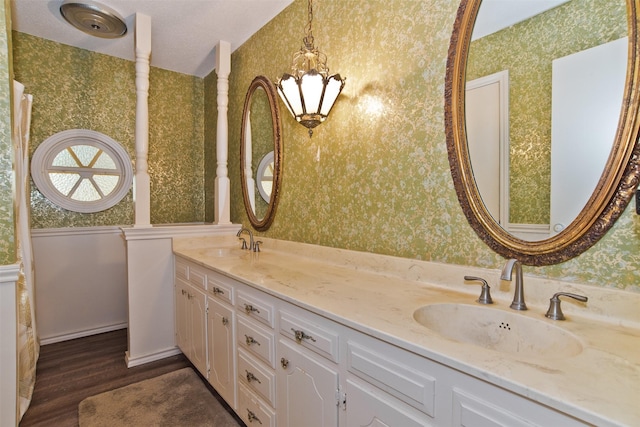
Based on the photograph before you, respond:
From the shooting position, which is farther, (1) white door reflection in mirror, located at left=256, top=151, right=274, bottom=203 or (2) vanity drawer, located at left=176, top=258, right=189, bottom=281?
(1) white door reflection in mirror, located at left=256, top=151, right=274, bottom=203

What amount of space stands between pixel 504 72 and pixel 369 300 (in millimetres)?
1028

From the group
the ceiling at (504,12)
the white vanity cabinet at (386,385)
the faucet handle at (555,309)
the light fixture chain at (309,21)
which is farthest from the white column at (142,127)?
the faucet handle at (555,309)

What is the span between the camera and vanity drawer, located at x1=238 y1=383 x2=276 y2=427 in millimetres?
1471

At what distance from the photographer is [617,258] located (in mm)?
995

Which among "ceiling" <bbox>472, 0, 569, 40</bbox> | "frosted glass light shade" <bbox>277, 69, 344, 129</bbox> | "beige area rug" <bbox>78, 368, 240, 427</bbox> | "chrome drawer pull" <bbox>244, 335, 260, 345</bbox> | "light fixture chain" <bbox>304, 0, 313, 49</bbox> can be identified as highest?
"light fixture chain" <bbox>304, 0, 313, 49</bbox>

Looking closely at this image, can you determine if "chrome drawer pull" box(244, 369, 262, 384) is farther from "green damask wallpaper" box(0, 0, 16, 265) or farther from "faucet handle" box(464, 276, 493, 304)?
"green damask wallpaper" box(0, 0, 16, 265)

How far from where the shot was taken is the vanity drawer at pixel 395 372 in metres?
0.85

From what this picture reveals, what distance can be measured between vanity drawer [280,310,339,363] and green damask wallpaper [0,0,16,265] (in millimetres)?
1427

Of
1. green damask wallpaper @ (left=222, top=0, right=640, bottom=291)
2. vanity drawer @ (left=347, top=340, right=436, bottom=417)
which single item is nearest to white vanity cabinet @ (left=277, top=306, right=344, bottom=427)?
vanity drawer @ (left=347, top=340, right=436, bottom=417)

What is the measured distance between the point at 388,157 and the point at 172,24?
228 centimetres

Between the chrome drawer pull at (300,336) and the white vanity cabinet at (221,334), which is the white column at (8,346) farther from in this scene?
the chrome drawer pull at (300,336)

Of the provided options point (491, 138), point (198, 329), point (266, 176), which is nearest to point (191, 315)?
point (198, 329)

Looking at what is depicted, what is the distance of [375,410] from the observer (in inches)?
38.4

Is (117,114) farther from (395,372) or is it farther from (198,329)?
(395,372)
